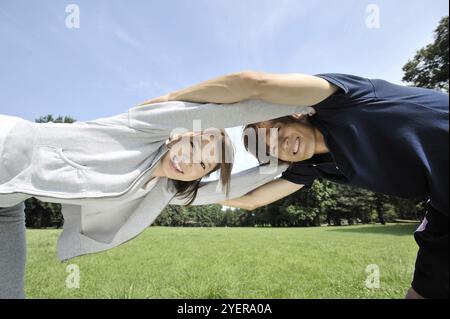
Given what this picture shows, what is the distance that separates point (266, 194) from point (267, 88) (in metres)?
1.16

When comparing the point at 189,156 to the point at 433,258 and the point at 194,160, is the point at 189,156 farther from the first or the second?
the point at 433,258

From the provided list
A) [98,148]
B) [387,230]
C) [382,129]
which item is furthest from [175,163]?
[387,230]

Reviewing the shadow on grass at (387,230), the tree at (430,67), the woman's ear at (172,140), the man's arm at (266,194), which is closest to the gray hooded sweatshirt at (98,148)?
the woman's ear at (172,140)

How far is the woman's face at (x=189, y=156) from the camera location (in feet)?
6.77

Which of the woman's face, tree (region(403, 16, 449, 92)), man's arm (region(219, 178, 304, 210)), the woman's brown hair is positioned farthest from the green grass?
tree (region(403, 16, 449, 92))

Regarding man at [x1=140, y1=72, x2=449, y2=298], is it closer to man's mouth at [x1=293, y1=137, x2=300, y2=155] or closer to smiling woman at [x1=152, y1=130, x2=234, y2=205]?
man's mouth at [x1=293, y1=137, x2=300, y2=155]

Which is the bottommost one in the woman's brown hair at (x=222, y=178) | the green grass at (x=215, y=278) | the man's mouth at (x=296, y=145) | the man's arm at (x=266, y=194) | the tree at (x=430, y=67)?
the green grass at (x=215, y=278)

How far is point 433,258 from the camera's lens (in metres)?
1.60

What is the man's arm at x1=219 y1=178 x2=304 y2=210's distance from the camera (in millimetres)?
2439

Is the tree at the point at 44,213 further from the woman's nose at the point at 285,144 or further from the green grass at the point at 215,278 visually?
the woman's nose at the point at 285,144

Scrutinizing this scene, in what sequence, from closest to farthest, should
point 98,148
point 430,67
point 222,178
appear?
point 98,148 → point 222,178 → point 430,67

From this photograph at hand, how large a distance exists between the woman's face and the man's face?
1.39 ft

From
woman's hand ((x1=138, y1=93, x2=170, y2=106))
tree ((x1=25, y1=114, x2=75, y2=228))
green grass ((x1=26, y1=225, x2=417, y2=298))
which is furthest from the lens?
tree ((x1=25, y1=114, x2=75, y2=228))

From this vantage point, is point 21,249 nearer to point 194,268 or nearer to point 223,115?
point 223,115
